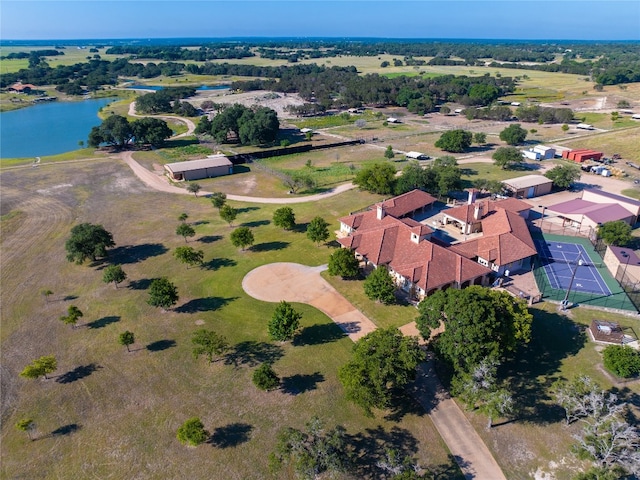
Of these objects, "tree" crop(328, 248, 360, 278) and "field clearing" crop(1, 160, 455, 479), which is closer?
"field clearing" crop(1, 160, 455, 479)

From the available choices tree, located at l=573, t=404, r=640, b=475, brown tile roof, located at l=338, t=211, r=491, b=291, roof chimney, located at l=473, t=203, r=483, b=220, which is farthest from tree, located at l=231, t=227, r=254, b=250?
tree, located at l=573, t=404, r=640, b=475

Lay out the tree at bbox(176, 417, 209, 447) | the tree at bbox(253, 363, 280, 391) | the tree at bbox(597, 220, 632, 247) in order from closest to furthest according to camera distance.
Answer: the tree at bbox(176, 417, 209, 447) < the tree at bbox(253, 363, 280, 391) < the tree at bbox(597, 220, 632, 247)

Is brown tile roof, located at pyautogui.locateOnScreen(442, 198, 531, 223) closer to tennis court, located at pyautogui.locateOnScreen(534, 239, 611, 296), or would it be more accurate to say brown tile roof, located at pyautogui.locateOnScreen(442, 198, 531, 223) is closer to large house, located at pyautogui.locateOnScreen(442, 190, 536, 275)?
large house, located at pyautogui.locateOnScreen(442, 190, 536, 275)

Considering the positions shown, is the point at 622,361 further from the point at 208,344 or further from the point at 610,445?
the point at 208,344

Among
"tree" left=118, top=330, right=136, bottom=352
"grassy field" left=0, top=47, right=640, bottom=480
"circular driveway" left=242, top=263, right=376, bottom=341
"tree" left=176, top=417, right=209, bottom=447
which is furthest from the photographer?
"circular driveway" left=242, top=263, right=376, bottom=341

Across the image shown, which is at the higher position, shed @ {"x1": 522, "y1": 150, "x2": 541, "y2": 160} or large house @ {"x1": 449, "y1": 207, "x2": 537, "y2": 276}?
shed @ {"x1": 522, "y1": 150, "x2": 541, "y2": 160}

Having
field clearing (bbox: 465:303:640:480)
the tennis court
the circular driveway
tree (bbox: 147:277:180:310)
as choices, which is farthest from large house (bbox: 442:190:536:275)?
tree (bbox: 147:277:180:310)

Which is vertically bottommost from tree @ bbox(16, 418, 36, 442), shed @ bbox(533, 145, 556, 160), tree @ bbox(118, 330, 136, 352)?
tree @ bbox(16, 418, 36, 442)
